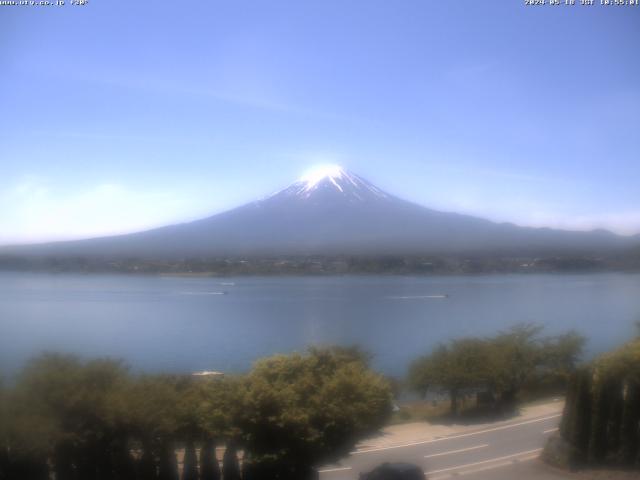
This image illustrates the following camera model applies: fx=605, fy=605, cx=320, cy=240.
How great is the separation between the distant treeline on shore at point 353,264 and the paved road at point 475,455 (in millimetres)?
20273

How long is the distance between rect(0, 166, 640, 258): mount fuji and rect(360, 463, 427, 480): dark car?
26.1 metres

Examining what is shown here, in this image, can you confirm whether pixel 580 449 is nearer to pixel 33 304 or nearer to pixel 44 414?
pixel 44 414

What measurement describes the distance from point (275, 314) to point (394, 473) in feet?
78.7

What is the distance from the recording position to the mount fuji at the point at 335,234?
38500mm

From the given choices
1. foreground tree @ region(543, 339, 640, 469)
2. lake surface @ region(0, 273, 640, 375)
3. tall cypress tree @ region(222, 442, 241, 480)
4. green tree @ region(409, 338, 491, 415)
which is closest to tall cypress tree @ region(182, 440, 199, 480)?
tall cypress tree @ region(222, 442, 241, 480)

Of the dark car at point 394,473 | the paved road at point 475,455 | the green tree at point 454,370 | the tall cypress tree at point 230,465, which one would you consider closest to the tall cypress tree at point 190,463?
the tall cypress tree at point 230,465

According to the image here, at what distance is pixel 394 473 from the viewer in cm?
637

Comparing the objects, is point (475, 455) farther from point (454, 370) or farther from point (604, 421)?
point (454, 370)

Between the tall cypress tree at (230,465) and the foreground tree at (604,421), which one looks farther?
the foreground tree at (604,421)

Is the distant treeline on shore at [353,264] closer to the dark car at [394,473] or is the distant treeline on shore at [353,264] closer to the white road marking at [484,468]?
the white road marking at [484,468]

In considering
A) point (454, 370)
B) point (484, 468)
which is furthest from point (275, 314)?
point (484, 468)

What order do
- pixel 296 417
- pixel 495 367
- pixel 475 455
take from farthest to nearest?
pixel 495 367, pixel 475 455, pixel 296 417

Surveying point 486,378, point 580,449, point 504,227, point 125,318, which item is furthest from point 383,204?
point 580,449

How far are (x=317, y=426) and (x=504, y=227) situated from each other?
146 ft
